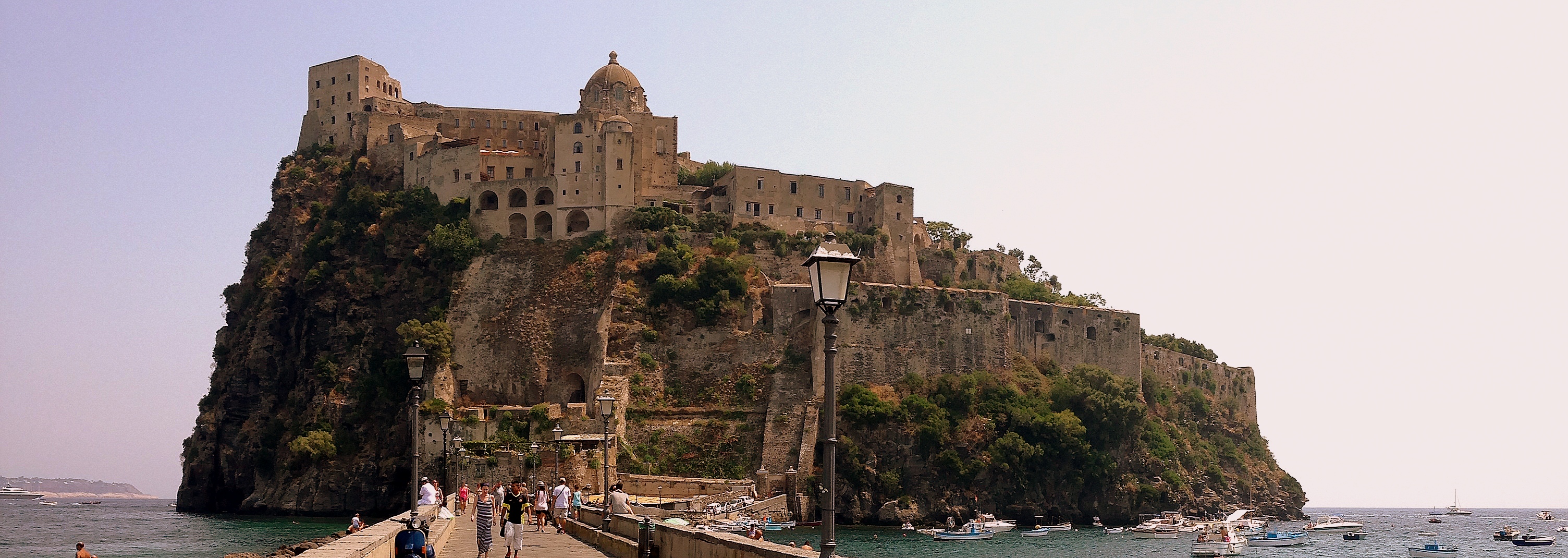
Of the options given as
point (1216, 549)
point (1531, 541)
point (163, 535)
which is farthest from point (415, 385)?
point (1531, 541)

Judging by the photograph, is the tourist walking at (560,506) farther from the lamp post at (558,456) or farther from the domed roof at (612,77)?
the domed roof at (612,77)

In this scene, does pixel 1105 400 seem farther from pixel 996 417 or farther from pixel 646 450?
pixel 646 450

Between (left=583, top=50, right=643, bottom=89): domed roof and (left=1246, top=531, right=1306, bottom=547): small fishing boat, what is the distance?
4123cm

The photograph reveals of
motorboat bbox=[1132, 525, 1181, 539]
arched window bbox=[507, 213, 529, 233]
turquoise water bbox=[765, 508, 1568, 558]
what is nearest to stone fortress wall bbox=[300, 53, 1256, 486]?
arched window bbox=[507, 213, 529, 233]

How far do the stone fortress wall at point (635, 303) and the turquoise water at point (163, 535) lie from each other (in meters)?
9.16

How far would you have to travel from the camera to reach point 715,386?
73125mm

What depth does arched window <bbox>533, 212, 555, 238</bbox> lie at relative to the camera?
80.3 m

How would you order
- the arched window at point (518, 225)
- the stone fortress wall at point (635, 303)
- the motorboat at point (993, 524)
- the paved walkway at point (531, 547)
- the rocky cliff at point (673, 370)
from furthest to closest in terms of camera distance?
1. the arched window at point (518, 225)
2. the stone fortress wall at point (635, 303)
3. the rocky cliff at point (673, 370)
4. the motorboat at point (993, 524)
5. the paved walkway at point (531, 547)

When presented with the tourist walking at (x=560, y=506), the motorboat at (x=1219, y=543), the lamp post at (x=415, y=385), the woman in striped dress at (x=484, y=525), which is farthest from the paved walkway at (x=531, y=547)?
the motorboat at (x=1219, y=543)

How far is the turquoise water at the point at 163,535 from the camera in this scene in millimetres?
56906

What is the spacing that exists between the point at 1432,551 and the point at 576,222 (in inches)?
1823

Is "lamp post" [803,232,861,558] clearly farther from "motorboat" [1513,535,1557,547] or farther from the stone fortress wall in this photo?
"motorboat" [1513,535,1557,547]

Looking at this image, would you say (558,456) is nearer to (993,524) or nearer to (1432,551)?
(993,524)

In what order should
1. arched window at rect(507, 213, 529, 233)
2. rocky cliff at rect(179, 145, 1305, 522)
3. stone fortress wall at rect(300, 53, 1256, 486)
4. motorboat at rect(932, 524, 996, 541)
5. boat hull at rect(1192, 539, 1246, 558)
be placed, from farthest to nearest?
arched window at rect(507, 213, 529, 233) < stone fortress wall at rect(300, 53, 1256, 486) < rocky cliff at rect(179, 145, 1305, 522) < motorboat at rect(932, 524, 996, 541) < boat hull at rect(1192, 539, 1246, 558)
